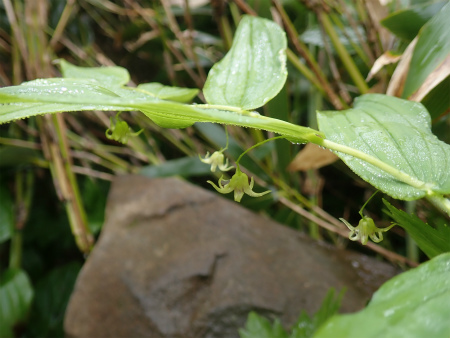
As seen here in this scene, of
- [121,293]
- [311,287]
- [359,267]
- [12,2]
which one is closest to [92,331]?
[121,293]

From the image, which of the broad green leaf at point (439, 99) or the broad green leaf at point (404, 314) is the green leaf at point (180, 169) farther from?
the broad green leaf at point (404, 314)

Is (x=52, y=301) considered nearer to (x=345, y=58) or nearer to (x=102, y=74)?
(x=102, y=74)

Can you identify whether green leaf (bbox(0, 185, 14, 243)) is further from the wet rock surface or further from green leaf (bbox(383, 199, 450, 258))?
green leaf (bbox(383, 199, 450, 258))

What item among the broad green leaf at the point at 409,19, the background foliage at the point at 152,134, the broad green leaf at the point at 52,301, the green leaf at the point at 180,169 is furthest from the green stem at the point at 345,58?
the broad green leaf at the point at 52,301

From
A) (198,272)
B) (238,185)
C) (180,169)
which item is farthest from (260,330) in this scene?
(180,169)

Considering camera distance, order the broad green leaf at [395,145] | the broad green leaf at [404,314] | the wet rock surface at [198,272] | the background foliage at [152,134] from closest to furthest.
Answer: the broad green leaf at [404,314] → the broad green leaf at [395,145] → the wet rock surface at [198,272] → the background foliage at [152,134]

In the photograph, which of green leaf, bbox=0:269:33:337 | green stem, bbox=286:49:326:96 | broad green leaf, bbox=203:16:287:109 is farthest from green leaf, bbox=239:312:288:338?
green leaf, bbox=0:269:33:337
